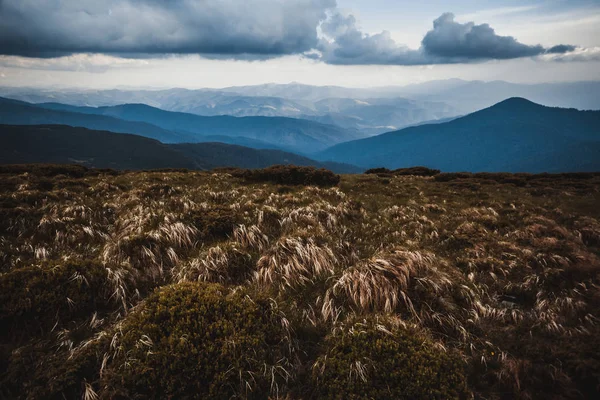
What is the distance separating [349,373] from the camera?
402 cm

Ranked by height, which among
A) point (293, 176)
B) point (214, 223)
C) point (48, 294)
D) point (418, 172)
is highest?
point (48, 294)

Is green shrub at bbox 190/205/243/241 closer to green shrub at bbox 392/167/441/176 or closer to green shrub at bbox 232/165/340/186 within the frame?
green shrub at bbox 232/165/340/186

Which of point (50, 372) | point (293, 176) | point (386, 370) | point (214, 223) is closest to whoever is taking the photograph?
point (50, 372)

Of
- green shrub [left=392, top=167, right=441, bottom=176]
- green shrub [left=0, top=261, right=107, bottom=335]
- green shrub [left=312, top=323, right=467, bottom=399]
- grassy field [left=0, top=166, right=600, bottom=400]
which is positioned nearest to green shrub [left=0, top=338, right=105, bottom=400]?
grassy field [left=0, top=166, right=600, bottom=400]

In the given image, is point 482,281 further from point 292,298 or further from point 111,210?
point 111,210

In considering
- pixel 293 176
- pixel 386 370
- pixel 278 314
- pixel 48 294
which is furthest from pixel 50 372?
pixel 293 176

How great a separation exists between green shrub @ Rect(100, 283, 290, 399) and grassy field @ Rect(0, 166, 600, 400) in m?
0.02

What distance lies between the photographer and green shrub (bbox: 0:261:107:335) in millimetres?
4816

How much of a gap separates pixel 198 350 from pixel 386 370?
9.03 ft

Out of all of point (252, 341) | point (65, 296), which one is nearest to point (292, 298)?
point (252, 341)

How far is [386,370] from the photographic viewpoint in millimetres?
4012

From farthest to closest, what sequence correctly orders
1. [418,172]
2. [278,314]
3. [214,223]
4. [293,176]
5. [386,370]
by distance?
1. [418,172]
2. [293,176]
3. [214,223]
4. [278,314]
5. [386,370]

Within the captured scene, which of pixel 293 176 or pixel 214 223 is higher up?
pixel 214 223

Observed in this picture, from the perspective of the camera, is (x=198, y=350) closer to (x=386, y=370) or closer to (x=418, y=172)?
(x=386, y=370)
